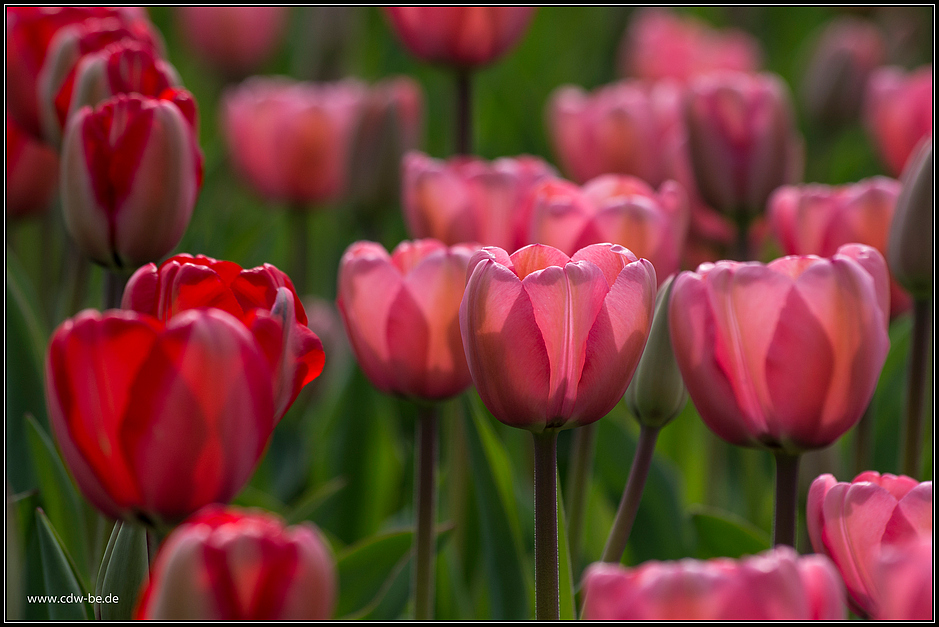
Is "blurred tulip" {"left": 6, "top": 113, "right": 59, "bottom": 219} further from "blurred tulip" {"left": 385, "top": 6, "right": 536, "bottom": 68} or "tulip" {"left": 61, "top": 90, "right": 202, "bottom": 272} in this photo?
"blurred tulip" {"left": 385, "top": 6, "right": 536, "bottom": 68}

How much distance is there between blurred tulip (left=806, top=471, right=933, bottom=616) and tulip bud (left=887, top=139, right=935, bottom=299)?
0.29 meters

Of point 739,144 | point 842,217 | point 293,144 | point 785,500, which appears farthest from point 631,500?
point 293,144

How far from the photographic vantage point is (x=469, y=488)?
93 cm

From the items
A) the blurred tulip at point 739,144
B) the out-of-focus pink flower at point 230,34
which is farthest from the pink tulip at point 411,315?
the out-of-focus pink flower at point 230,34

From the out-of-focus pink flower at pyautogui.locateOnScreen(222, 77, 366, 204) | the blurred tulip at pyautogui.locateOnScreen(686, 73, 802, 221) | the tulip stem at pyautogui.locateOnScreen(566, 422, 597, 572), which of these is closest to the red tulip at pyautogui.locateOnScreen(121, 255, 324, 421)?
the tulip stem at pyautogui.locateOnScreen(566, 422, 597, 572)

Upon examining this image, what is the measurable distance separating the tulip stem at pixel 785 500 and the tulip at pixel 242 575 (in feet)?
0.98

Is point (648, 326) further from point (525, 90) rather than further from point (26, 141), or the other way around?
point (525, 90)

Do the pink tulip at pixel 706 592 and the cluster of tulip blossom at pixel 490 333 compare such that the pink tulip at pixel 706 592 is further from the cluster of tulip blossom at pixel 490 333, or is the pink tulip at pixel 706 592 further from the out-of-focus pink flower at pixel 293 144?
the out-of-focus pink flower at pixel 293 144

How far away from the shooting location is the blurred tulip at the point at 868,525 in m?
0.46

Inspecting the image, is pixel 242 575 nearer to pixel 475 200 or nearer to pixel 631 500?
pixel 631 500

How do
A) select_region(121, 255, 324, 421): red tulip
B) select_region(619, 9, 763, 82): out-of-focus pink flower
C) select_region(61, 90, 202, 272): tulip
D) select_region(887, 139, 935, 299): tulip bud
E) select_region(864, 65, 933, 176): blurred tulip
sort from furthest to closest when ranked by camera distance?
select_region(619, 9, 763, 82): out-of-focus pink flower < select_region(864, 65, 933, 176): blurred tulip < select_region(887, 139, 935, 299): tulip bud < select_region(61, 90, 202, 272): tulip < select_region(121, 255, 324, 421): red tulip

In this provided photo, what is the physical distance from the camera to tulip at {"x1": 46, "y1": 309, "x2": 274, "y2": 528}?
15.4 inches

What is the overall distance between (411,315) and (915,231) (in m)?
0.40

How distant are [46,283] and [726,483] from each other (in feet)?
2.91
